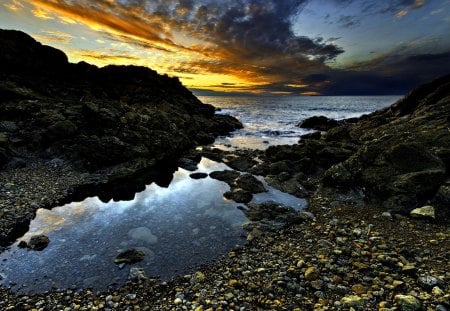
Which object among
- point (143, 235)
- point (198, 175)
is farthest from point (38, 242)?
point (198, 175)

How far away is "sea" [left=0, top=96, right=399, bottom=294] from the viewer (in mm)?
9055

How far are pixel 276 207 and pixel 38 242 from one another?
1122cm

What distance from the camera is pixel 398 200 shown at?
43.9 ft

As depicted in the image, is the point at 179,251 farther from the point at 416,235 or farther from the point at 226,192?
the point at 416,235

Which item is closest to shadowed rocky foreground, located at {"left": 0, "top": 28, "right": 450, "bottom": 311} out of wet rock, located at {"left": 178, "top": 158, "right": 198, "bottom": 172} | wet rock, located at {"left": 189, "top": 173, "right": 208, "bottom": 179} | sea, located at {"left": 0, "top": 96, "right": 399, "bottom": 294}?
wet rock, located at {"left": 178, "top": 158, "right": 198, "bottom": 172}

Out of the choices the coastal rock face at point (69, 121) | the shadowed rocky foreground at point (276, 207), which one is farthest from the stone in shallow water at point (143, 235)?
the coastal rock face at point (69, 121)

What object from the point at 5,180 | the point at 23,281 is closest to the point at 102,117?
the point at 5,180

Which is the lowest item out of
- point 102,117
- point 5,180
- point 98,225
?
point 98,225

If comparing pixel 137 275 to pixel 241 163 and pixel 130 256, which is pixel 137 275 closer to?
pixel 130 256

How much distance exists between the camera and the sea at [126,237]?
29.7ft

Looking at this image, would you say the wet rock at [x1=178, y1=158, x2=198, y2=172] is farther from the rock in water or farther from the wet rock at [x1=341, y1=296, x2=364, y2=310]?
the wet rock at [x1=341, y1=296, x2=364, y2=310]

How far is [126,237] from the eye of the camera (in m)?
11.6

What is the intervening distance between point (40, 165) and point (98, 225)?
1017 centimetres

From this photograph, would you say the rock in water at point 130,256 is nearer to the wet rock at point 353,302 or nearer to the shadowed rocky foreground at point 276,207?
the shadowed rocky foreground at point 276,207
